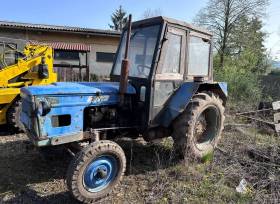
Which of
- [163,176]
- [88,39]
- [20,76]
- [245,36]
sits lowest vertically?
[163,176]

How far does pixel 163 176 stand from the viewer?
15.4 feet

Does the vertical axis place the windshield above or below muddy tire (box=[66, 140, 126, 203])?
above

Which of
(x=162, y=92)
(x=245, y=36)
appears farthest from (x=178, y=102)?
(x=245, y=36)

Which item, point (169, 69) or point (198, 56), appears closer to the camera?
point (169, 69)

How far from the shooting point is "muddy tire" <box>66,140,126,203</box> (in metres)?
3.80

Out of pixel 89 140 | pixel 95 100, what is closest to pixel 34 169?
pixel 89 140

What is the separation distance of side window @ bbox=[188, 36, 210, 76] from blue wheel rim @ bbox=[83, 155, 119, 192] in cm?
214

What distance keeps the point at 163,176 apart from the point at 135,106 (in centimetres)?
115

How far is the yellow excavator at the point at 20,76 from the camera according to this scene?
6.88 meters

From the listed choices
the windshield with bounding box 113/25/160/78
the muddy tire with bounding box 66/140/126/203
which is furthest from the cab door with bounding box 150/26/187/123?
the muddy tire with bounding box 66/140/126/203

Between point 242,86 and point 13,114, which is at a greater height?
point 242,86

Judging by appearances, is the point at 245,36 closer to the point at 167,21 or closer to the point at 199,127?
the point at 199,127

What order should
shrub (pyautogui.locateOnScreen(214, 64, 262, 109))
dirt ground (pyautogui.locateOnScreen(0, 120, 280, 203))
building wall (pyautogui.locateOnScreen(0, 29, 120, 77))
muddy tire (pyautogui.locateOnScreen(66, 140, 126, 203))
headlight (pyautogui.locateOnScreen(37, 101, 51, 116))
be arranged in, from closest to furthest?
muddy tire (pyautogui.locateOnScreen(66, 140, 126, 203)), headlight (pyautogui.locateOnScreen(37, 101, 51, 116)), dirt ground (pyautogui.locateOnScreen(0, 120, 280, 203)), shrub (pyautogui.locateOnScreen(214, 64, 262, 109)), building wall (pyautogui.locateOnScreen(0, 29, 120, 77))

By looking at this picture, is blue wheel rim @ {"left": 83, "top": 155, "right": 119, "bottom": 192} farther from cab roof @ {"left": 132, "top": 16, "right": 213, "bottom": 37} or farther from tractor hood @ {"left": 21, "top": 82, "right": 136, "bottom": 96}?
cab roof @ {"left": 132, "top": 16, "right": 213, "bottom": 37}
